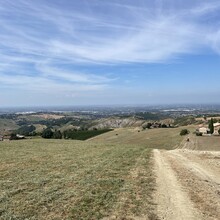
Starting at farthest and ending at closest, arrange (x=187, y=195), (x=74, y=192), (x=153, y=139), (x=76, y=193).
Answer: (x=153, y=139) → (x=187, y=195) → (x=74, y=192) → (x=76, y=193)

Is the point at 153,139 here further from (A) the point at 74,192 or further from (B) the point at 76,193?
(B) the point at 76,193

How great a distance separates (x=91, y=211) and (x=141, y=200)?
2.60 meters

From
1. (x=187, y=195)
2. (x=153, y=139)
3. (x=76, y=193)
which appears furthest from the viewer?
(x=153, y=139)

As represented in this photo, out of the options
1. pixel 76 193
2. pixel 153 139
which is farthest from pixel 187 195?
pixel 153 139

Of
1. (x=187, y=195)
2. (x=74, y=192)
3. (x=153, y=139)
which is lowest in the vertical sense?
(x=153, y=139)

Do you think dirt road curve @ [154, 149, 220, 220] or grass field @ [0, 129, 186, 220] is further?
dirt road curve @ [154, 149, 220, 220]

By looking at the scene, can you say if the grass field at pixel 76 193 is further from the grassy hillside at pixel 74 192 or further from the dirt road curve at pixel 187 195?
the dirt road curve at pixel 187 195

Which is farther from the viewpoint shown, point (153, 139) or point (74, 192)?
point (153, 139)

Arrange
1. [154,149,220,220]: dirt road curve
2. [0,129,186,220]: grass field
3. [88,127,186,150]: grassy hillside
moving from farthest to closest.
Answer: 1. [88,127,186,150]: grassy hillside
2. [154,149,220,220]: dirt road curve
3. [0,129,186,220]: grass field

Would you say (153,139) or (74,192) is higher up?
(74,192)

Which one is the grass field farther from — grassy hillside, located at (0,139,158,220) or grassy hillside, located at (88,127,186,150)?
grassy hillside, located at (88,127,186,150)

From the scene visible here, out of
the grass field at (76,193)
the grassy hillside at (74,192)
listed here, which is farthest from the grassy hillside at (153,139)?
the grass field at (76,193)

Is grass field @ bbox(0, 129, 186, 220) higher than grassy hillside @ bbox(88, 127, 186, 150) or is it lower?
higher

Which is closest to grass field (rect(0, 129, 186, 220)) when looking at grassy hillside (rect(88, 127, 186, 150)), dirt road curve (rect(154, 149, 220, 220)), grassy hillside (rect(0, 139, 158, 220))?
grassy hillside (rect(0, 139, 158, 220))
